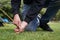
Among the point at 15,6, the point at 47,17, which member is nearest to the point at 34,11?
the point at 15,6

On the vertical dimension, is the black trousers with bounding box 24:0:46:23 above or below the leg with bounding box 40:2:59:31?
above

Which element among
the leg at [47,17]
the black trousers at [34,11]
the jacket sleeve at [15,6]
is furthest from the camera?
the leg at [47,17]

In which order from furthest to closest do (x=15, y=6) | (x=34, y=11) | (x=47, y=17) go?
1. (x=47, y=17)
2. (x=15, y=6)
3. (x=34, y=11)

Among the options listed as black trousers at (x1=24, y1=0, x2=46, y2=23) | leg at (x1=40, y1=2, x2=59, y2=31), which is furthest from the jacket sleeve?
leg at (x1=40, y1=2, x2=59, y2=31)

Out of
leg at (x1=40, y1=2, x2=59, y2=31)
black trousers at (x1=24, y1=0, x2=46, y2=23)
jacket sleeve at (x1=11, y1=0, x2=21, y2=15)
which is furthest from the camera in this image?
leg at (x1=40, y1=2, x2=59, y2=31)

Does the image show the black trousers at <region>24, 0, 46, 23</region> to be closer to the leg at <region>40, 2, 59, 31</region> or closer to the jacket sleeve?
the jacket sleeve

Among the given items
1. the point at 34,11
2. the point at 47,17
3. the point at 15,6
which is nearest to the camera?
the point at 34,11

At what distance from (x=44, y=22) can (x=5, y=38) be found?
1.19m

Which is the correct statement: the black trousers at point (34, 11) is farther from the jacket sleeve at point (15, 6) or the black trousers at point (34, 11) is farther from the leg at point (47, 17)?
the leg at point (47, 17)

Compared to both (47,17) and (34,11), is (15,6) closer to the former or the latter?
(34,11)

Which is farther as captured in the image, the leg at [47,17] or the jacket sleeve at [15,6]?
the leg at [47,17]

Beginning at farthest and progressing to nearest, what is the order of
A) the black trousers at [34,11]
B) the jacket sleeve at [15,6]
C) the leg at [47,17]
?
the leg at [47,17], the jacket sleeve at [15,6], the black trousers at [34,11]

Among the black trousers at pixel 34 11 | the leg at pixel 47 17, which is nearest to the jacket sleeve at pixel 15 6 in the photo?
the black trousers at pixel 34 11

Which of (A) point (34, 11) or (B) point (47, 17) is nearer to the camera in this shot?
(A) point (34, 11)
